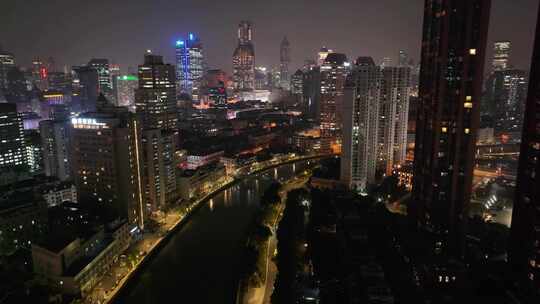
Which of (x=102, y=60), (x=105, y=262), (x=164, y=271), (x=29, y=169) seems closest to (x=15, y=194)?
(x=105, y=262)

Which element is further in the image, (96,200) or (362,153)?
(362,153)

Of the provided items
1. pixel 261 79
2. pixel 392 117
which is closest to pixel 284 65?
pixel 261 79

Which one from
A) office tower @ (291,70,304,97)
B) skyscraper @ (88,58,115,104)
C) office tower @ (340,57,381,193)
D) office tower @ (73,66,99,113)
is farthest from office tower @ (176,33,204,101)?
office tower @ (340,57,381,193)

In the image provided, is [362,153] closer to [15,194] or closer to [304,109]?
[15,194]

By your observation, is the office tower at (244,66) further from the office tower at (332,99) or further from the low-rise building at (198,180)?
the low-rise building at (198,180)

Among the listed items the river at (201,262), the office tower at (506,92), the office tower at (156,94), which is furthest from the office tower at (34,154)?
the office tower at (506,92)

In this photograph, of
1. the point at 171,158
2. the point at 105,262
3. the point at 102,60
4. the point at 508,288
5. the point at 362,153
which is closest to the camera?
the point at 508,288
